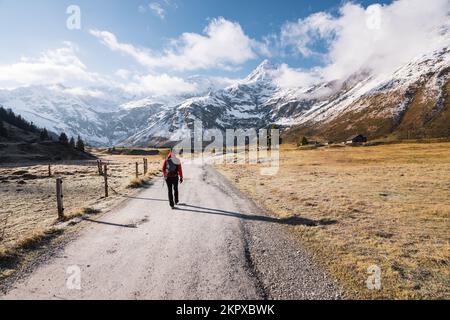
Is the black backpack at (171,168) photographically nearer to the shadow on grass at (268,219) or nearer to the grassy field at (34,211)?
the shadow on grass at (268,219)

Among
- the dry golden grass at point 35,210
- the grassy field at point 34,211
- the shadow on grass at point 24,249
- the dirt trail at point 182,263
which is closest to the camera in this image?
the dirt trail at point 182,263

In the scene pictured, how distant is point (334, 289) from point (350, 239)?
4785 mm

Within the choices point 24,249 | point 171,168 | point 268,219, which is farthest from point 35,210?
point 268,219

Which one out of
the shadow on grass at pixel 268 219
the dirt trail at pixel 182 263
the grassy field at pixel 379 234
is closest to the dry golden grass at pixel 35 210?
the dirt trail at pixel 182 263

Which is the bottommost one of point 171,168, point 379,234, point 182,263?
point 379,234

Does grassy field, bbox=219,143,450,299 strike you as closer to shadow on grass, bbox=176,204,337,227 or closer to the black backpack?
shadow on grass, bbox=176,204,337,227

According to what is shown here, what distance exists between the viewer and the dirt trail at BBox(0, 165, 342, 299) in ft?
24.2

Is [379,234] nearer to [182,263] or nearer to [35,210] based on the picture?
[182,263]

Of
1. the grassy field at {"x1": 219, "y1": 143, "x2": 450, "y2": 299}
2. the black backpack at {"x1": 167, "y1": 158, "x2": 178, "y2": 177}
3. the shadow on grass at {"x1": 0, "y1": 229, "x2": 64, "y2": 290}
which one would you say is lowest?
the grassy field at {"x1": 219, "y1": 143, "x2": 450, "y2": 299}

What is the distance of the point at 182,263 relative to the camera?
903cm

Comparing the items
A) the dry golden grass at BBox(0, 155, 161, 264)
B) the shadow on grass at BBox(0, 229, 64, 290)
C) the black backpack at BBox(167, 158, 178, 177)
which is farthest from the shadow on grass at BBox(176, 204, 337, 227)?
the shadow on grass at BBox(0, 229, 64, 290)

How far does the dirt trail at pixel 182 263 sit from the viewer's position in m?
7.38

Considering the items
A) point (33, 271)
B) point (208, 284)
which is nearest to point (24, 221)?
point (33, 271)

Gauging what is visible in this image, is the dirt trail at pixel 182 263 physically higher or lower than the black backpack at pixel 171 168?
lower
